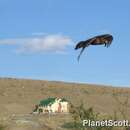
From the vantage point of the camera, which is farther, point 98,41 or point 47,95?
point 47,95

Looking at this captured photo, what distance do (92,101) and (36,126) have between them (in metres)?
22.8

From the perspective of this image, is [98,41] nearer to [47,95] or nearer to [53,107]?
[53,107]

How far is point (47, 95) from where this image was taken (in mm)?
44188

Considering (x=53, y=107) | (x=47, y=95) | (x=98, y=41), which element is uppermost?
(x=47, y=95)

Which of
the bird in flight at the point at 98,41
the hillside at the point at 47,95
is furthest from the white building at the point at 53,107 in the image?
the bird in flight at the point at 98,41

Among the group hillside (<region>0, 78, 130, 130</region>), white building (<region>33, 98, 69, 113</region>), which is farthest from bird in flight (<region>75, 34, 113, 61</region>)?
hillside (<region>0, 78, 130, 130</region>)

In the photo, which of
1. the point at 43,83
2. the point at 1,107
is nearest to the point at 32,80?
the point at 43,83

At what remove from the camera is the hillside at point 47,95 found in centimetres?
3425

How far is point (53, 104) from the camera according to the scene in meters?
26.6

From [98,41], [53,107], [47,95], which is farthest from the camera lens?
[47,95]

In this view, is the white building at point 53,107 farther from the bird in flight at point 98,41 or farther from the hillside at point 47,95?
the bird in flight at point 98,41

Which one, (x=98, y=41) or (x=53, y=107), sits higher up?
(x=53, y=107)

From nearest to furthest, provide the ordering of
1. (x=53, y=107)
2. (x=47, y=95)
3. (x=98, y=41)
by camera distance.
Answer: (x=98, y=41)
(x=53, y=107)
(x=47, y=95)

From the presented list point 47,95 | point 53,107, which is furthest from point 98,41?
point 47,95
